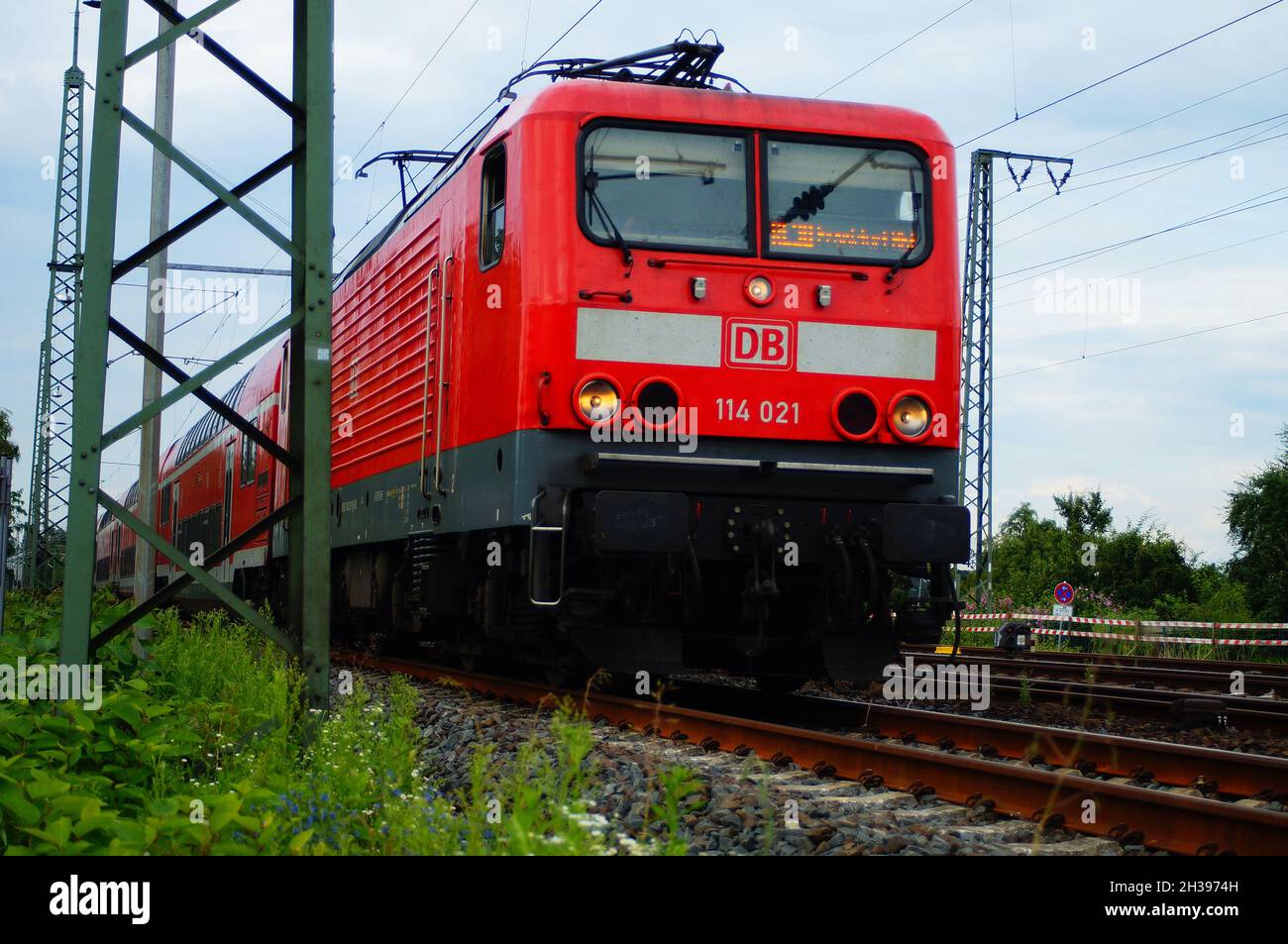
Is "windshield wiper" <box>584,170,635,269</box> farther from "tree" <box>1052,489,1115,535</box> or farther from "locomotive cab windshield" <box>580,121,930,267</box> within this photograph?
"tree" <box>1052,489,1115,535</box>

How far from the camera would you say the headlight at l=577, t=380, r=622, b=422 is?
302 inches

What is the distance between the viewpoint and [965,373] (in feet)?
73.0

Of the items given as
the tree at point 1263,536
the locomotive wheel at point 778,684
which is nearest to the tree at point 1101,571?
the tree at point 1263,536

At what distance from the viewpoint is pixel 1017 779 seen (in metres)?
5.61

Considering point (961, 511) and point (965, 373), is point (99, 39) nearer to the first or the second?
point (961, 511)

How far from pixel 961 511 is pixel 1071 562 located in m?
33.4

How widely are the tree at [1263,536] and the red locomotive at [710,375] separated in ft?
73.3

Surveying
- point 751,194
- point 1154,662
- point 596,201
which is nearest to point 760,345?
point 751,194

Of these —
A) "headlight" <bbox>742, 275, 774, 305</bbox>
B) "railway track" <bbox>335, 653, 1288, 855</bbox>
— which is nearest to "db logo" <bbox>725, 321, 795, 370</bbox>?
"headlight" <bbox>742, 275, 774, 305</bbox>

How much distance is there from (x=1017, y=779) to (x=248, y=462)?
42.8 ft

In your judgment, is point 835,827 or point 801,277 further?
point 801,277

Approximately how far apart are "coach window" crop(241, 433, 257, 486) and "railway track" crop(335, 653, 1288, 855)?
8.85 metres

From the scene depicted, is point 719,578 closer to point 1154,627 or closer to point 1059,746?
point 1059,746
